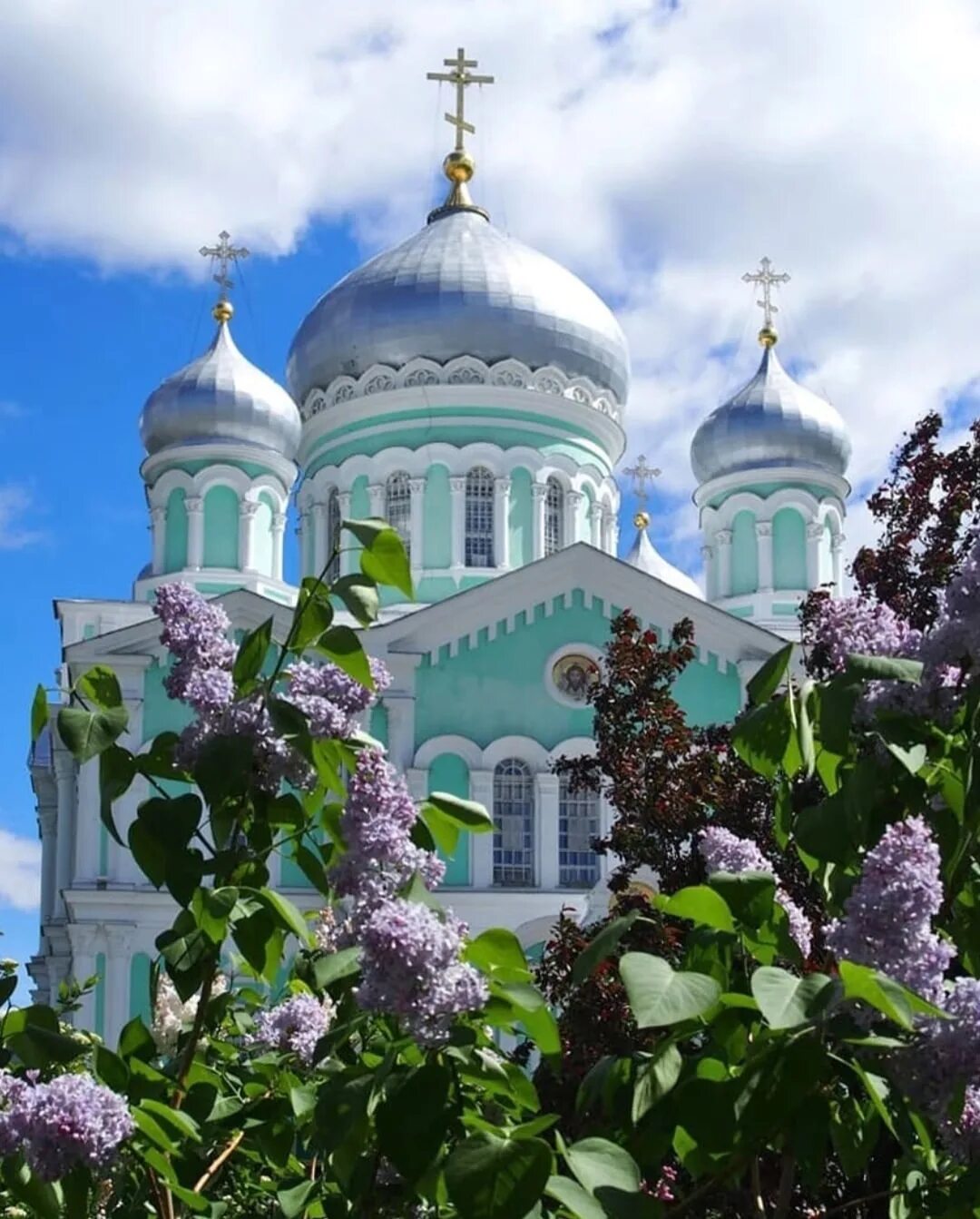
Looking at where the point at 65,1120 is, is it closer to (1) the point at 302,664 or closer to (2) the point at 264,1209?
(1) the point at 302,664

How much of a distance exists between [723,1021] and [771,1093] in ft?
0.71

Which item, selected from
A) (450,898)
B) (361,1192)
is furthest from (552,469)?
(361,1192)

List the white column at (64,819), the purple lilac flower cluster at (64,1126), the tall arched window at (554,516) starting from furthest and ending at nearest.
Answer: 1. the tall arched window at (554,516)
2. the white column at (64,819)
3. the purple lilac flower cluster at (64,1126)

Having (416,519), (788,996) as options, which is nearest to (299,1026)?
(788,996)

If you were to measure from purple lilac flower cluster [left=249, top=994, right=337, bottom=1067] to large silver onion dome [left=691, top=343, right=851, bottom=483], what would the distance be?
84.4 ft

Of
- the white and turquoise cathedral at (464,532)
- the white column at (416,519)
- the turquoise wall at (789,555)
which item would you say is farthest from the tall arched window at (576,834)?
the turquoise wall at (789,555)

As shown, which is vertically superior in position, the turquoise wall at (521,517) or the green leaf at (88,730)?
the turquoise wall at (521,517)

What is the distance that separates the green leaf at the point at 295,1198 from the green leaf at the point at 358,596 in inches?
37.7

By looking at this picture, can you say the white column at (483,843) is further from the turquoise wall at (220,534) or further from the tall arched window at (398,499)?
the turquoise wall at (220,534)

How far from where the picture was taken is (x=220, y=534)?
86.3 feet

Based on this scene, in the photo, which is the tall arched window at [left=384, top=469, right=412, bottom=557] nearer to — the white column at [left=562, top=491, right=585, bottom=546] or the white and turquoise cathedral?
the white and turquoise cathedral

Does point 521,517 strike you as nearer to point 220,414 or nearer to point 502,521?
point 502,521

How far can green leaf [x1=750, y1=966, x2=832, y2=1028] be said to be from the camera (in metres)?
2.71

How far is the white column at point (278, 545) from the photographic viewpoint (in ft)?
87.9
